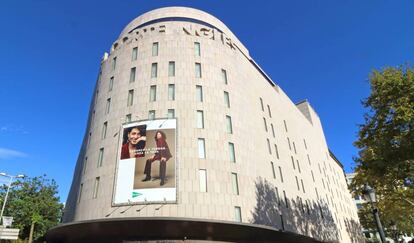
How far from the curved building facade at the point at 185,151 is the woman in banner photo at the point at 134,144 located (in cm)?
22

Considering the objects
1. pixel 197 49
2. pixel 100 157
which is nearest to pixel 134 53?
pixel 197 49

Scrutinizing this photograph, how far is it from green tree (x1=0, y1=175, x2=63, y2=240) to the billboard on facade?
3306 centimetres

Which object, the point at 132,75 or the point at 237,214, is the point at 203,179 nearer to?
the point at 237,214

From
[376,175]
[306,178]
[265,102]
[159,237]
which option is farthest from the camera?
[306,178]

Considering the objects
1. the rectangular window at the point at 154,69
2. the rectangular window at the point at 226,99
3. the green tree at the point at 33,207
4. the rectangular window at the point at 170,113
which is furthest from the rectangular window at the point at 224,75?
the green tree at the point at 33,207

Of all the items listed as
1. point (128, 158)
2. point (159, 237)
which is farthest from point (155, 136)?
point (159, 237)

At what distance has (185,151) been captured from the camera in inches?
970

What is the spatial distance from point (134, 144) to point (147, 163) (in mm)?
2561

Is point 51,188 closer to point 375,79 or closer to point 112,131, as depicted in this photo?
point 112,131

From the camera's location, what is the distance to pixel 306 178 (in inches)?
1699

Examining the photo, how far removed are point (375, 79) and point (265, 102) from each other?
1910cm

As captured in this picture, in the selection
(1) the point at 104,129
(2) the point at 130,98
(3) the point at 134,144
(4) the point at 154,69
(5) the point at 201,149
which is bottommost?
(5) the point at 201,149

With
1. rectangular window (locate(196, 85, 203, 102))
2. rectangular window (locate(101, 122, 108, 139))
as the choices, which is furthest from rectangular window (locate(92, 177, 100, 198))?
rectangular window (locate(196, 85, 203, 102))

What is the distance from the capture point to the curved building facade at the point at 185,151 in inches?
891
